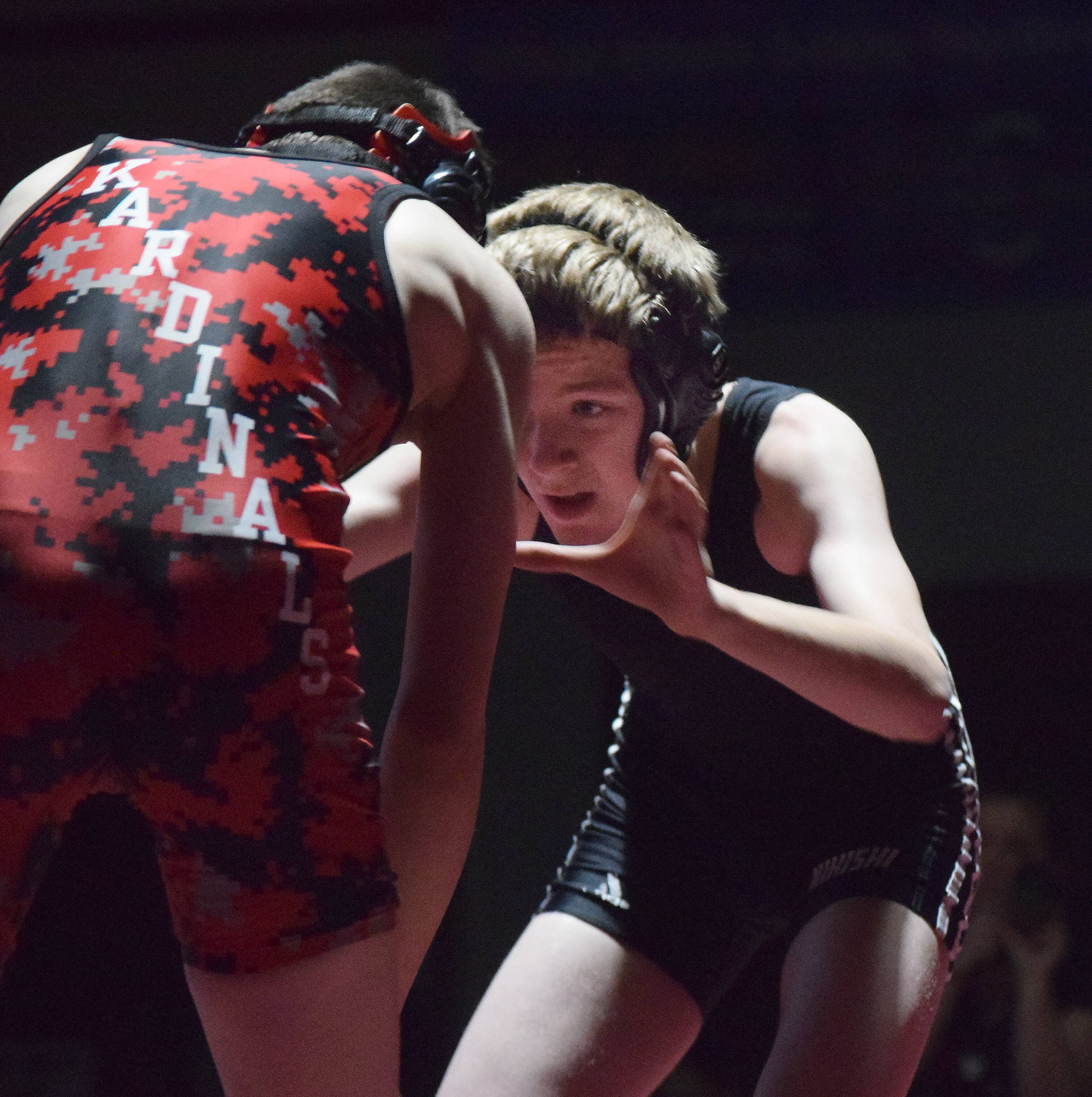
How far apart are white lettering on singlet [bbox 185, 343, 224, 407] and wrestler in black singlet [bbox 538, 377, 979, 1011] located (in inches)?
33.5

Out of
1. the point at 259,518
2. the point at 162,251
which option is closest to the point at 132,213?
the point at 162,251

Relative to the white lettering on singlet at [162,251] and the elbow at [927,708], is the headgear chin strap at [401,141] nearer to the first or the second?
the white lettering on singlet at [162,251]

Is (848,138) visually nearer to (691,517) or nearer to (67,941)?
(691,517)

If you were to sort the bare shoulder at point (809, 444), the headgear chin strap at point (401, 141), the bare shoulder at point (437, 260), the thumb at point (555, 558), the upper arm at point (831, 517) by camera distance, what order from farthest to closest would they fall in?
the bare shoulder at point (809, 444)
the upper arm at point (831, 517)
the thumb at point (555, 558)
the headgear chin strap at point (401, 141)
the bare shoulder at point (437, 260)

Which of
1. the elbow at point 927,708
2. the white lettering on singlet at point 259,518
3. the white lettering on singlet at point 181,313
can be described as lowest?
the elbow at point 927,708

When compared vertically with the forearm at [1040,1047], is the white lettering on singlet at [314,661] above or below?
above

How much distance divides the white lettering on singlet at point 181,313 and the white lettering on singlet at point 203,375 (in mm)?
12

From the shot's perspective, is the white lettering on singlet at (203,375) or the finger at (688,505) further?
the finger at (688,505)

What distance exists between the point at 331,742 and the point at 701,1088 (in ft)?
9.93

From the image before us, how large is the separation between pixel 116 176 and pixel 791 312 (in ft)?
9.69

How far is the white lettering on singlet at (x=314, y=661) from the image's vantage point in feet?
2.95

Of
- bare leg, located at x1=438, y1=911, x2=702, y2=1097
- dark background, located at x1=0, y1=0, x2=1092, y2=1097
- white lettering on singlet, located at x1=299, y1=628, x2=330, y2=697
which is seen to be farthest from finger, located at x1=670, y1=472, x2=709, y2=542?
dark background, located at x1=0, y1=0, x2=1092, y2=1097

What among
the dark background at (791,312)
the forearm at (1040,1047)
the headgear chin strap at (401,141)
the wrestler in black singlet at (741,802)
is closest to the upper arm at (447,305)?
the headgear chin strap at (401,141)

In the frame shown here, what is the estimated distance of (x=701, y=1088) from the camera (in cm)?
357
